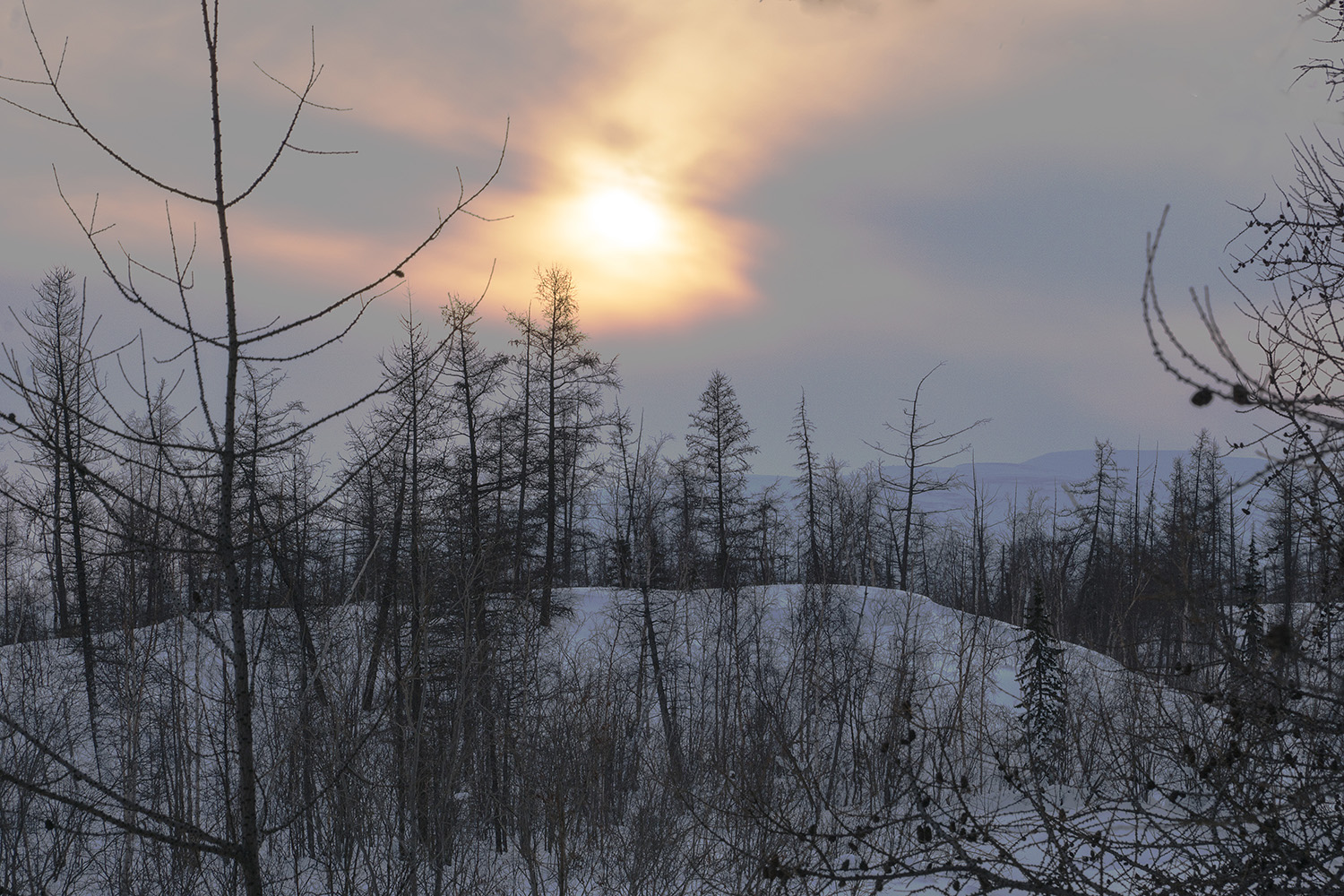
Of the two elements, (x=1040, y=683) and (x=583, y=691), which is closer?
(x=583, y=691)

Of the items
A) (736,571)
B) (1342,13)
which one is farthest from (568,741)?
(736,571)

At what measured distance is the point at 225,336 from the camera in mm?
3203

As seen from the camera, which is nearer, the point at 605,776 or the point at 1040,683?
the point at 605,776

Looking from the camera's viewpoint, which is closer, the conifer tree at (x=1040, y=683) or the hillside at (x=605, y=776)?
the hillside at (x=605, y=776)

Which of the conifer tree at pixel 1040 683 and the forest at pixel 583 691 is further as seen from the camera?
the conifer tree at pixel 1040 683

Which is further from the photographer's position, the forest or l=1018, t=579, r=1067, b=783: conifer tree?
l=1018, t=579, r=1067, b=783: conifer tree

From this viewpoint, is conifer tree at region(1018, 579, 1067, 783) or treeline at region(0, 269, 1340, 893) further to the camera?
conifer tree at region(1018, 579, 1067, 783)

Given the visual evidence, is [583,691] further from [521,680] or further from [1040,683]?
[1040,683]

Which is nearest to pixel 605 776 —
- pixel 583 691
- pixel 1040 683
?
pixel 583 691

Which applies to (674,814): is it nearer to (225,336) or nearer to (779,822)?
(779,822)

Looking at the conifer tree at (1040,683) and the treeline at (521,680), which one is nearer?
the treeline at (521,680)

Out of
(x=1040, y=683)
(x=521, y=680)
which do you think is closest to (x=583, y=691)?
(x=521, y=680)

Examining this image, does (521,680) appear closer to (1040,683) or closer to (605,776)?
(605,776)

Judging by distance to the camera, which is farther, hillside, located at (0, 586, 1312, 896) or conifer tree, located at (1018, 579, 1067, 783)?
conifer tree, located at (1018, 579, 1067, 783)
